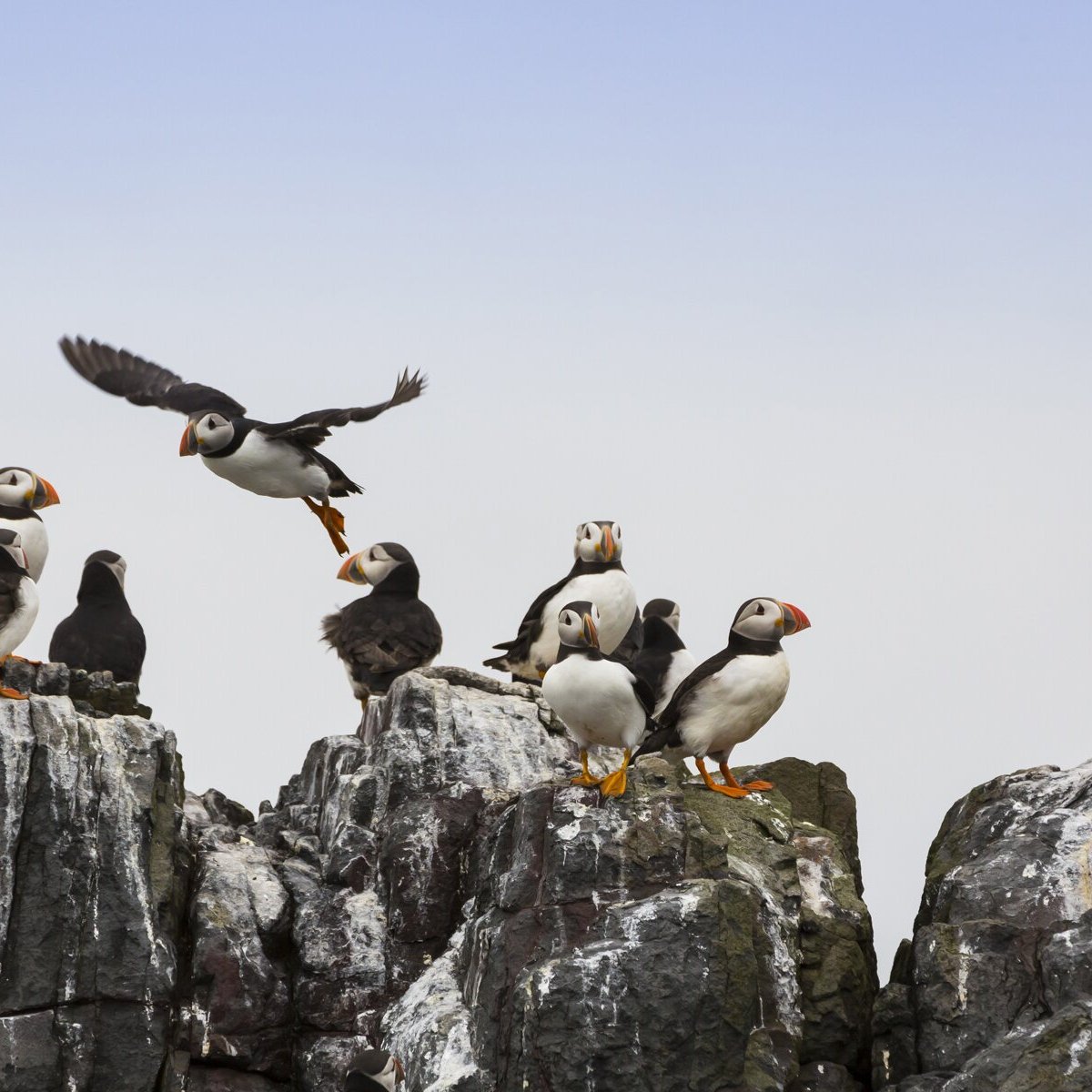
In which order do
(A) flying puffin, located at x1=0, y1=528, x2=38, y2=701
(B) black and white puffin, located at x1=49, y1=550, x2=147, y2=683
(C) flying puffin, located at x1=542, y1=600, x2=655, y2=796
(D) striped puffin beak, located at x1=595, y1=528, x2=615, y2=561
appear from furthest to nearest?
(D) striped puffin beak, located at x1=595, y1=528, x2=615, y2=561 → (B) black and white puffin, located at x1=49, y1=550, x2=147, y2=683 → (A) flying puffin, located at x1=0, y1=528, x2=38, y2=701 → (C) flying puffin, located at x1=542, y1=600, x2=655, y2=796

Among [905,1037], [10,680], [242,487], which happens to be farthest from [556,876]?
[242,487]

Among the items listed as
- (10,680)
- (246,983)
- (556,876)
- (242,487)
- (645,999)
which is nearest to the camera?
(645,999)

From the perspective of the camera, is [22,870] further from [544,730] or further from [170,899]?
[544,730]

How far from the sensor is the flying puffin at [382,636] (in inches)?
556

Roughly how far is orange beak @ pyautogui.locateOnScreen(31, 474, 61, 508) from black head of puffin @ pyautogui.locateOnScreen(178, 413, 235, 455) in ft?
3.20

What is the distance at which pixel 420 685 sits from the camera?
1257 centimetres

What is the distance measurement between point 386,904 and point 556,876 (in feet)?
4.97

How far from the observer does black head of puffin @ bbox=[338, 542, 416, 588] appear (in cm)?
1476

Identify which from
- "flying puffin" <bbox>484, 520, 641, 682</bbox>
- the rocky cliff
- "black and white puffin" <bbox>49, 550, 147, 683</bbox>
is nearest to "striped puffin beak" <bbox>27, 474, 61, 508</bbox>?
"black and white puffin" <bbox>49, 550, 147, 683</bbox>

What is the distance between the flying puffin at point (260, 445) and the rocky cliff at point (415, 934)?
115 inches

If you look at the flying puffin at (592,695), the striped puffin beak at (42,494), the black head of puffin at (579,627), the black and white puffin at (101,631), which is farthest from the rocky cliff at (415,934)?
the striped puffin beak at (42,494)

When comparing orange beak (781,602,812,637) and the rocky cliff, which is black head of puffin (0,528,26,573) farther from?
orange beak (781,602,812,637)

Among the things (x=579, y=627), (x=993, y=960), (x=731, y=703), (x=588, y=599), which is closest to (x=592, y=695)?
(x=579, y=627)

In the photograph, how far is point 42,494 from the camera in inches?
573
